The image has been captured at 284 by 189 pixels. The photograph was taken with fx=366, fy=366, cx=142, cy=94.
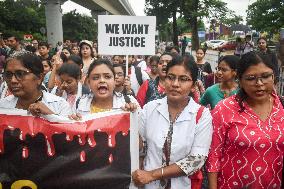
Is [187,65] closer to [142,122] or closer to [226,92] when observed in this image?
[142,122]

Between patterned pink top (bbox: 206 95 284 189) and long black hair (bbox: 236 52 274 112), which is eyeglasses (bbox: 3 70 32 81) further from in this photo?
long black hair (bbox: 236 52 274 112)

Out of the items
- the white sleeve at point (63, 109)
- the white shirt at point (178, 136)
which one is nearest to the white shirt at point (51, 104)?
the white sleeve at point (63, 109)

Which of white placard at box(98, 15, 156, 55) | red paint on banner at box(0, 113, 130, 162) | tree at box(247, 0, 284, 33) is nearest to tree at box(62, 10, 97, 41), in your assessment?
tree at box(247, 0, 284, 33)

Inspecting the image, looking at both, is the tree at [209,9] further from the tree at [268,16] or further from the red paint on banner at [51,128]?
the red paint on banner at [51,128]

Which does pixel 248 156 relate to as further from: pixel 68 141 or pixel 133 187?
pixel 68 141

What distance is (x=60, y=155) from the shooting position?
273cm

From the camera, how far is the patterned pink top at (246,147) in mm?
2445

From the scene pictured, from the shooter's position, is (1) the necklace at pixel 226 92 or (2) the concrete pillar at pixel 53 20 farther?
(2) the concrete pillar at pixel 53 20

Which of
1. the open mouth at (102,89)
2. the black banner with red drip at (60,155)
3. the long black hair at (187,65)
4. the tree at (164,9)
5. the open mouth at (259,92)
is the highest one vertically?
the tree at (164,9)

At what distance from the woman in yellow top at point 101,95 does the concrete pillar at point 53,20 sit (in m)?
22.5

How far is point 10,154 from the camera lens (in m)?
2.68

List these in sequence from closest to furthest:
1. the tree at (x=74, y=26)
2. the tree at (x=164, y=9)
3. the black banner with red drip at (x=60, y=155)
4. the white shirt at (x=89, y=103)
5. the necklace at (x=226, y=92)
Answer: the black banner with red drip at (x=60, y=155)
the white shirt at (x=89, y=103)
the necklace at (x=226, y=92)
the tree at (x=74, y=26)
the tree at (x=164, y=9)

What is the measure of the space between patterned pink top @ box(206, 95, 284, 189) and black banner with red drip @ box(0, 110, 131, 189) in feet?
2.30

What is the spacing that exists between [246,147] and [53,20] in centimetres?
2380
